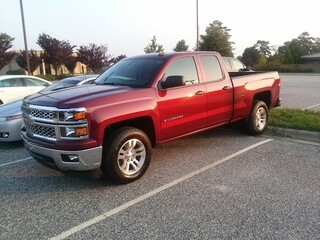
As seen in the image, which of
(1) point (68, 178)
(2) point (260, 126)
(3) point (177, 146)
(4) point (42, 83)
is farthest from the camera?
(4) point (42, 83)

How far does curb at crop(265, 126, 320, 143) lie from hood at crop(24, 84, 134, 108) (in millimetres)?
3934

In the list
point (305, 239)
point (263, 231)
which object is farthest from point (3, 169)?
point (305, 239)

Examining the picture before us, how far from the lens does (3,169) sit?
5590mm

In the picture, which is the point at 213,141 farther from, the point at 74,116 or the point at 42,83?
the point at 42,83

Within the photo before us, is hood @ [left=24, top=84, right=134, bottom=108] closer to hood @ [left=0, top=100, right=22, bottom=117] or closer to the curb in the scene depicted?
hood @ [left=0, top=100, right=22, bottom=117]

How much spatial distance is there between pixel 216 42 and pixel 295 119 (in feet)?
133

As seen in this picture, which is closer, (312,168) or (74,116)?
(74,116)

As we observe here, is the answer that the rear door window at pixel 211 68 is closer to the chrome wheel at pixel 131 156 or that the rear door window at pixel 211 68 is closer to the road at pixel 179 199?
the road at pixel 179 199

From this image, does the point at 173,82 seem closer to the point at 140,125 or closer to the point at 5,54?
the point at 140,125

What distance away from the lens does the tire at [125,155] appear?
452cm

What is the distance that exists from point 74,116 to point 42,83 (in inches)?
357

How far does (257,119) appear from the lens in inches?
284

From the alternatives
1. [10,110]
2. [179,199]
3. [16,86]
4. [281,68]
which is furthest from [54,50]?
[179,199]

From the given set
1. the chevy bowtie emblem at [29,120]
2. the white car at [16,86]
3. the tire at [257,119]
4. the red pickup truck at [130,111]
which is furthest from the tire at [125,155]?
the white car at [16,86]
